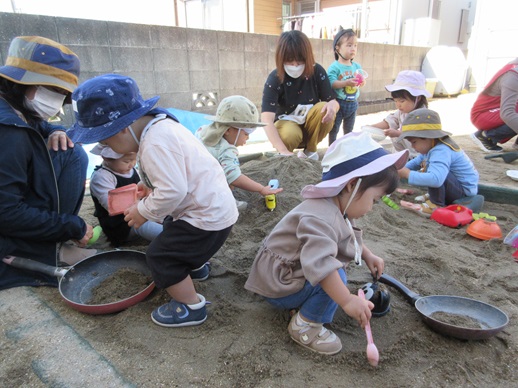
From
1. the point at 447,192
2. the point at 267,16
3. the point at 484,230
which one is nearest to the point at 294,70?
the point at 447,192

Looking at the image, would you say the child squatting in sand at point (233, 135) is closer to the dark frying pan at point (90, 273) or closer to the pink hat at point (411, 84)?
the dark frying pan at point (90, 273)

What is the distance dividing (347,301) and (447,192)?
2082mm

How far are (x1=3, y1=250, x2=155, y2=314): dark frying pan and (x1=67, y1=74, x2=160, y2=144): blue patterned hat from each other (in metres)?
0.71

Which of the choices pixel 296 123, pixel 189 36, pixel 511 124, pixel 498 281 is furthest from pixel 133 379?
pixel 189 36

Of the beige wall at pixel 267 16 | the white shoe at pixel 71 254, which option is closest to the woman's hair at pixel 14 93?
the white shoe at pixel 71 254

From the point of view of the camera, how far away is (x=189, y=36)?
5680mm

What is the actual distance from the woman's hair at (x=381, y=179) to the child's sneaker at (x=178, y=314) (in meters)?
0.85

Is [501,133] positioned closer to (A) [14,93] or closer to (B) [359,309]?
Result: (B) [359,309]

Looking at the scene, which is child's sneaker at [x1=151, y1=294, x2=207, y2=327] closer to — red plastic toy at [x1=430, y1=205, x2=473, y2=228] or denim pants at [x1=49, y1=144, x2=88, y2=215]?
denim pants at [x1=49, y1=144, x2=88, y2=215]

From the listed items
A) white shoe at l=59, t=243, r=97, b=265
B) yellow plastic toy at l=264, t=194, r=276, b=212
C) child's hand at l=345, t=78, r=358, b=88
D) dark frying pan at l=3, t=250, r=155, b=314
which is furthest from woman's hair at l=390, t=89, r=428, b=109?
white shoe at l=59, t=243, r=97, b=265

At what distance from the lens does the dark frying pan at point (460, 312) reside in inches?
59.5

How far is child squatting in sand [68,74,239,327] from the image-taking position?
1446 mm

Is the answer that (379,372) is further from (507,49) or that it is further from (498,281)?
(507,49)

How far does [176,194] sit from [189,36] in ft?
16.0
